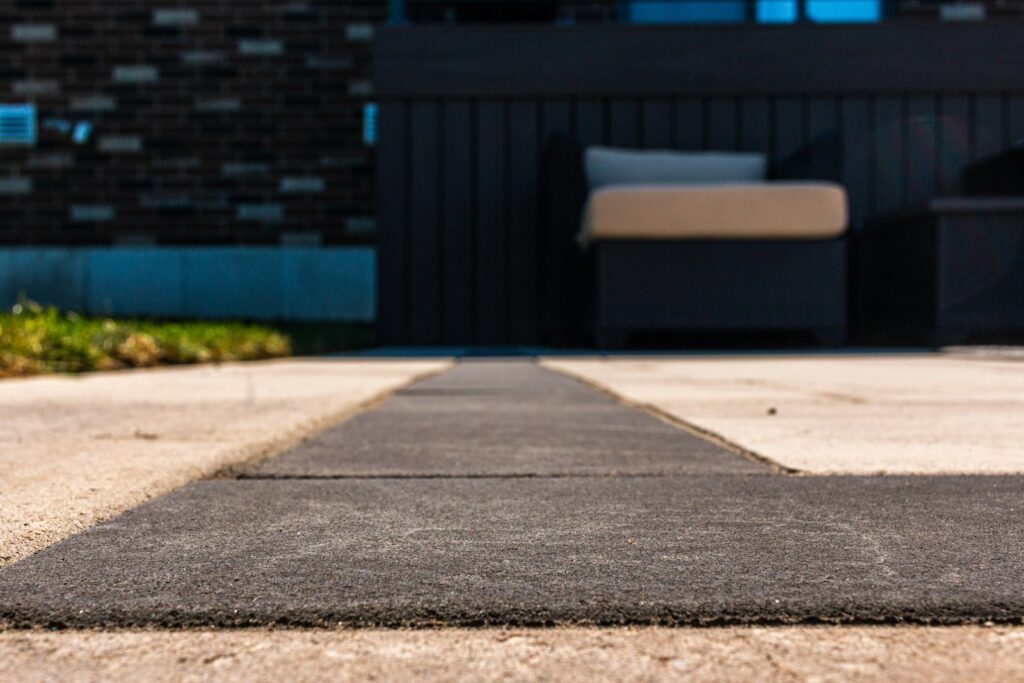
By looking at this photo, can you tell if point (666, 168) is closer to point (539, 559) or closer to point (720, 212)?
point (720, 212)

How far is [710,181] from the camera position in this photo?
411 centimetres

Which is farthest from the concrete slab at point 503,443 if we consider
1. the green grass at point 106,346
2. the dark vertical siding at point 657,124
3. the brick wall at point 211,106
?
the brick wall at point 211,106

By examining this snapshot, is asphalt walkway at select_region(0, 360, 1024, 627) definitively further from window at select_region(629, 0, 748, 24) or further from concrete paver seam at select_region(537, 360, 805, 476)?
window at select_region(629, 0, 748, 24)

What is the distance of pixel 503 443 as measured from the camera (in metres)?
0.95

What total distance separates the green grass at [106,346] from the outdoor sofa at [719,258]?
1.33 m

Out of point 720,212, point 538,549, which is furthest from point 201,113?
point 538,549

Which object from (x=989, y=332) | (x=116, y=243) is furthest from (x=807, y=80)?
(x=116, y=243)

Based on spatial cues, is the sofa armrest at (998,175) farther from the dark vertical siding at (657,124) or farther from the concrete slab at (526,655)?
the concrete slab at (526,655)

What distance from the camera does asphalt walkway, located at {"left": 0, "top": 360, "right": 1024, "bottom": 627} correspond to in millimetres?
373

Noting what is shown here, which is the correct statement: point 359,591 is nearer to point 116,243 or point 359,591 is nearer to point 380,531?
point 380,531

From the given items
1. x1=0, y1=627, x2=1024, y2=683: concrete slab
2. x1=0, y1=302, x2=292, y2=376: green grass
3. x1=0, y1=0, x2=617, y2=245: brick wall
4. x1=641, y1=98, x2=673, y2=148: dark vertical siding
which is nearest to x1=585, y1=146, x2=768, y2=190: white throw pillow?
x1=641, y1=98, x2=673, y2=148: dark vertical siding

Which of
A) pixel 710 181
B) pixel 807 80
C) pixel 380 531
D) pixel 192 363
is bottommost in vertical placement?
pixel 192 363

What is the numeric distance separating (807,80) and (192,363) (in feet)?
11.4

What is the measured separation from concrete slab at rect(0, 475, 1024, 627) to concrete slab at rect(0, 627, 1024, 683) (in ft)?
0.05
